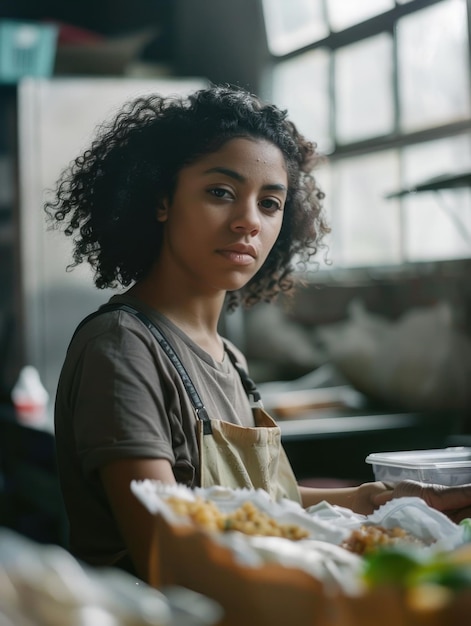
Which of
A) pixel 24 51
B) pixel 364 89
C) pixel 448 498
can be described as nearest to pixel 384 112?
pixel 364 89

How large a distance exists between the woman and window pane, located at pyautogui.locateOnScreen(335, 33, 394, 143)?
2.20 metres

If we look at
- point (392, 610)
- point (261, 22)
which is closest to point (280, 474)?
point (392, 610)

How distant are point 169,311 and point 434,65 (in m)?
2.34

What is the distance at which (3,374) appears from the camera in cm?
404

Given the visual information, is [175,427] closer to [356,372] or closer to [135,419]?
[135,419]

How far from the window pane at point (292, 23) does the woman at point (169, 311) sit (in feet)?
8.92

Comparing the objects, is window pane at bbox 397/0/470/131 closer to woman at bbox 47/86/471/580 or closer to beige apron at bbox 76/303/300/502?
woman at bbox 47/86/471/580

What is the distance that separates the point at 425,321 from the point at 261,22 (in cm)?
186

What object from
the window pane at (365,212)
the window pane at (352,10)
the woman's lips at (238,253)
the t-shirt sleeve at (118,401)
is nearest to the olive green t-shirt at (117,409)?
the t-shirt sleeve at (118,401)

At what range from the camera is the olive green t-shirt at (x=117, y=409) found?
1.07 meters

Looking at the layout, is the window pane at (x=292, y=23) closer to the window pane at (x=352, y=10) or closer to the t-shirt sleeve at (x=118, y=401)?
the window pane at (x=352, y=10)

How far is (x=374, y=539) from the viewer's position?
0.96 meters

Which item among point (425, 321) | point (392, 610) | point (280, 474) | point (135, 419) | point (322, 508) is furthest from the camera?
point (425, 321)

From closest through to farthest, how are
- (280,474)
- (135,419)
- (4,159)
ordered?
(135,419), (280,474), (4,159)
